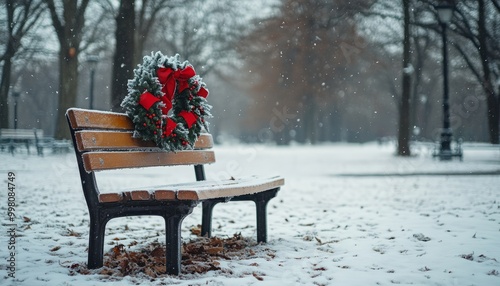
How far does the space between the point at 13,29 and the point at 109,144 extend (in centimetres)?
1540

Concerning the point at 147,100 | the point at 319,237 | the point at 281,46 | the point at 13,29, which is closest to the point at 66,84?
the point at 13,29

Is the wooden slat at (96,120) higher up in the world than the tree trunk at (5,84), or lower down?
lower down

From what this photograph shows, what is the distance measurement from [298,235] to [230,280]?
2.03 meters

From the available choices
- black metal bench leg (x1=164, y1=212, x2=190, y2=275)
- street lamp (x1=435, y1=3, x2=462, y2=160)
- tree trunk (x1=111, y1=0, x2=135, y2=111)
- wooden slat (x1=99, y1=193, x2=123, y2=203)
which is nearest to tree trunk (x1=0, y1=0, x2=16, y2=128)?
tree trunk (x1=111, y1=0, x2=135, y2=111)

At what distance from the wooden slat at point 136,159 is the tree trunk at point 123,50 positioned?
8464 millimetres

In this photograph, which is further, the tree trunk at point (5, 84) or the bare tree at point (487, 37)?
the tree trunk at point (5, 84)

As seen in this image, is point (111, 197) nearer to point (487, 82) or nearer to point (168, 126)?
point (168, 126)

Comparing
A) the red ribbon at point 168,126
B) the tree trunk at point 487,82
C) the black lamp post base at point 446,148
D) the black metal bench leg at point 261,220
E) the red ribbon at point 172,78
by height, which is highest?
the tree trunk at point 487,82

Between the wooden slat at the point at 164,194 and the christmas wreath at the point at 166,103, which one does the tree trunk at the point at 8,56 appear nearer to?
the christmas wreath at the point at 166,103

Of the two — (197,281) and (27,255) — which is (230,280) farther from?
(27,255)

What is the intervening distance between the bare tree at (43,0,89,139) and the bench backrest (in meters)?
15.5

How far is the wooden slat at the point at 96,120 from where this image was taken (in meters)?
3.79

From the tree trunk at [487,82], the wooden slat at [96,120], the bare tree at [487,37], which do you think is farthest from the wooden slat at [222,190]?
the bare tree at [487,37]

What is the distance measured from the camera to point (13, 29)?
17797 millimetres
